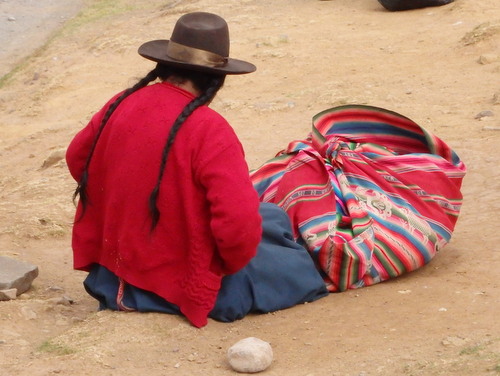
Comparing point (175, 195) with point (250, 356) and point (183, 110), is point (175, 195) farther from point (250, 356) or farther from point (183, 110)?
point (250, 356)

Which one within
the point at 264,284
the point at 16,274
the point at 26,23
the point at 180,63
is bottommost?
the point at 26,23

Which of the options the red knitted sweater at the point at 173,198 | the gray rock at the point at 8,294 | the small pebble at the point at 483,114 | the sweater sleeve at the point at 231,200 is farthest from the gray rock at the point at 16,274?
the small pebble at the point at 483,114

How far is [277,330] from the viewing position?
3.64m

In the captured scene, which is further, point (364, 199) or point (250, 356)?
point (364, 199)

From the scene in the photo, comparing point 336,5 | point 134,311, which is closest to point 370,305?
point 134,311

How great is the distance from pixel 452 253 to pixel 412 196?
15.1 inches

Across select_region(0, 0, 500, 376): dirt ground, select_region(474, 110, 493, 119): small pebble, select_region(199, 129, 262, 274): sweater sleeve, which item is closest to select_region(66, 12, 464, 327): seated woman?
select_region(199, 129, 262, 274): sweater sleeve

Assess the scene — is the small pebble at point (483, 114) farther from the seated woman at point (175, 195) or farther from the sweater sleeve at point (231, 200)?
the sweater sleeve at point (231, 200)

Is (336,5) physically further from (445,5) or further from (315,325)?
(315,325)

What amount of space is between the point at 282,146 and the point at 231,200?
3.23 meters

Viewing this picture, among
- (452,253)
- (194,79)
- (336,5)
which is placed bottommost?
(336,5)

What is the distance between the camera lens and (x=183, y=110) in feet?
11.1

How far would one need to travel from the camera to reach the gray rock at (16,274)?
13.6 ft

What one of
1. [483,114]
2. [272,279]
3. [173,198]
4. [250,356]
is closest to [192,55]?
[173,198]
